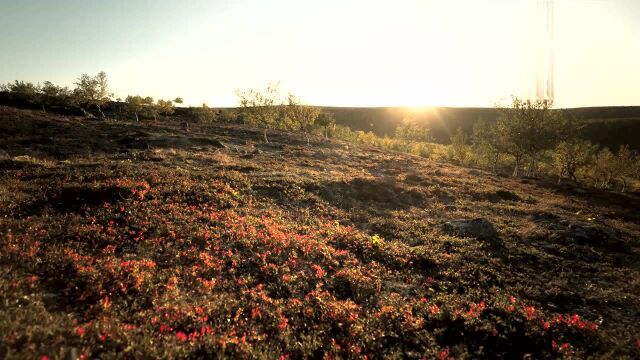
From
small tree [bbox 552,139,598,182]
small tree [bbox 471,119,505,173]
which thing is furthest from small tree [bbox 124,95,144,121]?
small tree [bbox 552,139,598,182]

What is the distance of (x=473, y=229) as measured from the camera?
76.5 feet

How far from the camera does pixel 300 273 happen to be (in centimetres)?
1472

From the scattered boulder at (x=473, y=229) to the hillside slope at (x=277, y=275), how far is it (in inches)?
5.3

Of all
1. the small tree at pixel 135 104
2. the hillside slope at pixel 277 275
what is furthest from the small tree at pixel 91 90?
the hillside slope at pixel 277 275

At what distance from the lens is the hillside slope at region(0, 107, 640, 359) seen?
9.86 metres

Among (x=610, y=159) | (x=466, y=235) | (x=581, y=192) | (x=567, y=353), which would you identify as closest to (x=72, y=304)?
(x=567, y=353)

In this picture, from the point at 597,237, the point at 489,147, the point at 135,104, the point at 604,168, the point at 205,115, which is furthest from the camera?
the point at 205,115

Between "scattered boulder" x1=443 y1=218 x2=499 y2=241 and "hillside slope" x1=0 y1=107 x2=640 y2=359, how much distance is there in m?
0.14

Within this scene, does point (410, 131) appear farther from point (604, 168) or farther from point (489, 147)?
point (604, 168)

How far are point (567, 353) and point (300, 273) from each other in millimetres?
9616

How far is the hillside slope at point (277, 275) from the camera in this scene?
9859 millimetres

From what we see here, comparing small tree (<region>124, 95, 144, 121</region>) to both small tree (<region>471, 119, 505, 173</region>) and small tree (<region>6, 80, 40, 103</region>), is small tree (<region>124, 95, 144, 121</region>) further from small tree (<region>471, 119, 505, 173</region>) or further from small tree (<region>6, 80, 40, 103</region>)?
small tree (<region>471, 119, 505, 173</region>)

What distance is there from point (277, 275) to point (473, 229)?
1529 centimetres

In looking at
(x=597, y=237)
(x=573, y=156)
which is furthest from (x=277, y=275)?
(x=573, y=156)
